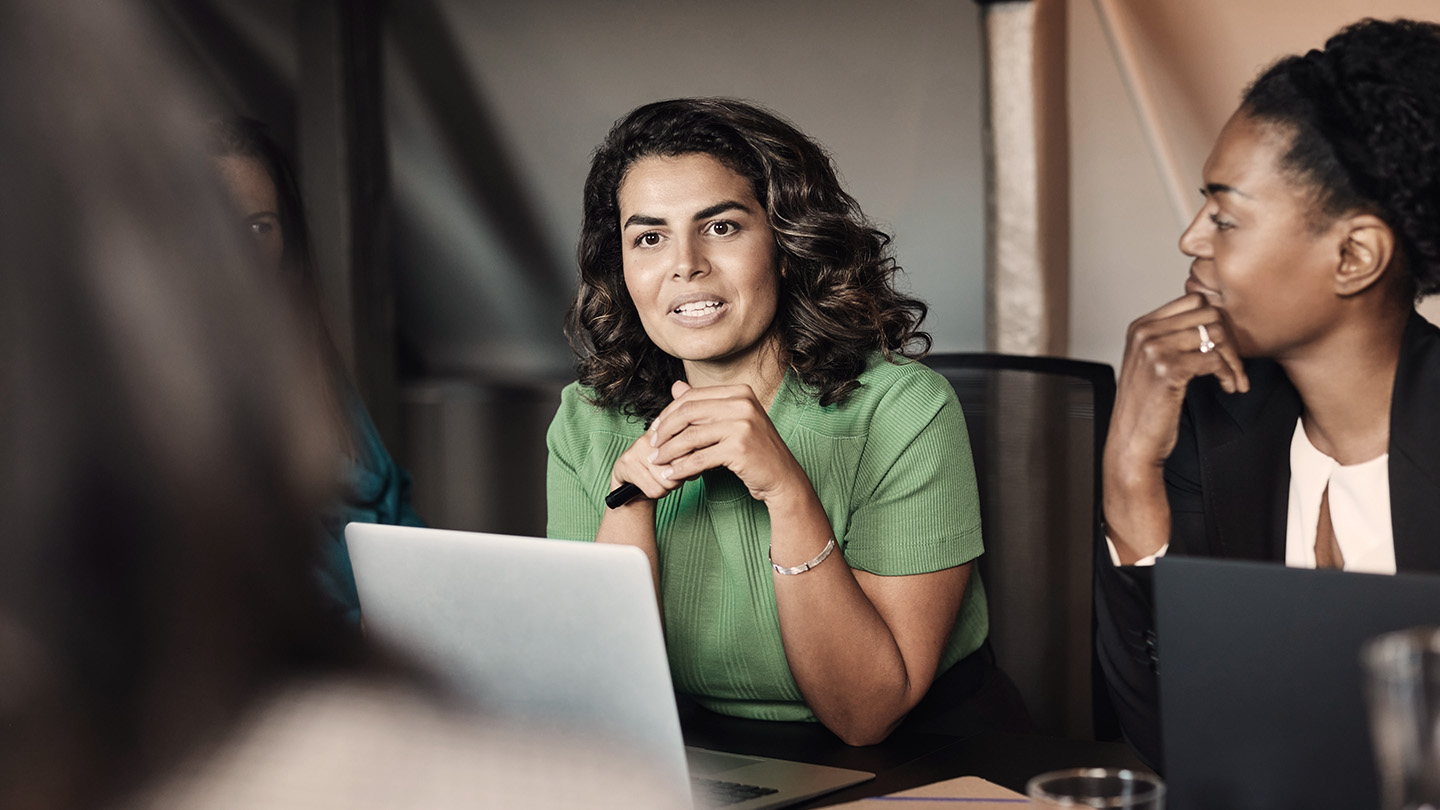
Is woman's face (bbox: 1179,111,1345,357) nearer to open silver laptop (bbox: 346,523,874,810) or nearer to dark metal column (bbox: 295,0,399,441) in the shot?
open silver laptop (bbox: 346,523,874,810)

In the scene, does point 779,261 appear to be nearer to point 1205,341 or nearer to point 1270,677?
point 1205,341

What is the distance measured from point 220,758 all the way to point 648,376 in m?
1.10

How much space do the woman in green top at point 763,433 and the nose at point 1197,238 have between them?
0.35 metres

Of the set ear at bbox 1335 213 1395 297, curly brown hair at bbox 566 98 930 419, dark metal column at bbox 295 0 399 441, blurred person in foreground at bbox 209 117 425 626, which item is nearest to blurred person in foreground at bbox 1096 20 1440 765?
ear at bbox 1335 213 1395 297

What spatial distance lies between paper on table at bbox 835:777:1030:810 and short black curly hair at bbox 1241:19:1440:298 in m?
0.81

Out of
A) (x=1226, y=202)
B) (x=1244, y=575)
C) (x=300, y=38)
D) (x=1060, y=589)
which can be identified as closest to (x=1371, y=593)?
(x=1244, y=575)

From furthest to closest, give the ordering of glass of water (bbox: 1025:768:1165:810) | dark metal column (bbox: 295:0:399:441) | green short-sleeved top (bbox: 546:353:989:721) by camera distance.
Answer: dark metal column (bbox: 295:0:399:441)
green short-sleeved top (bbox: 546:353:989:721)
glass of water (bbox: 1025:768:1165:810)

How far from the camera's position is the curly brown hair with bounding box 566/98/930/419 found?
1.42 m

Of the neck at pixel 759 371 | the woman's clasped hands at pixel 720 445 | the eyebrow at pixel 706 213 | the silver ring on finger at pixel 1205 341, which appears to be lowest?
the woman's clasped hands at pixel 720 445

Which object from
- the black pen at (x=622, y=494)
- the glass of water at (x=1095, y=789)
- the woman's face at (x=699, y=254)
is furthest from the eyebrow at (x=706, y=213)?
the glass of water at (x=1095, y=789)

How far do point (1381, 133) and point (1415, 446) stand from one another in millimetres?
336

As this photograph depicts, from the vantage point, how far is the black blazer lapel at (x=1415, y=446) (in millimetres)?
1210

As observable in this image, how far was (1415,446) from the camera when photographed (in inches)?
48.3

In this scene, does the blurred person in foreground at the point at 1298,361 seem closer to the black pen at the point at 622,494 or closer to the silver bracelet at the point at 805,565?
the silver bracelet at the point at 805,565
